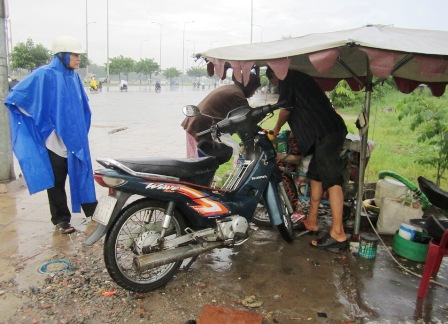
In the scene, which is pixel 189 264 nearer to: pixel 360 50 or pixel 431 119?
pixel 360 50

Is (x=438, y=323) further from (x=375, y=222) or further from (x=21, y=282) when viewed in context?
(x=21, y=282)

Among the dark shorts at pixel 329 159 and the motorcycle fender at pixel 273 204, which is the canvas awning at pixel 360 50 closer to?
the dark shorts at pixel 329 159

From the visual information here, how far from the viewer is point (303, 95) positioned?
3863mm

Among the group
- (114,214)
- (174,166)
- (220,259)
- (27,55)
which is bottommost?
(220,259)

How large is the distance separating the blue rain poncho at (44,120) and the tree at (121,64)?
57.4 m

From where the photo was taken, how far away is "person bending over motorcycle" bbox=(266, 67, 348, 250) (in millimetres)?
3875

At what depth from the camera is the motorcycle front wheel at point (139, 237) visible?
9.52 ft

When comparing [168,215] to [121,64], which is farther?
[121,64]

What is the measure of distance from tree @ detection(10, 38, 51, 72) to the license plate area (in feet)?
133

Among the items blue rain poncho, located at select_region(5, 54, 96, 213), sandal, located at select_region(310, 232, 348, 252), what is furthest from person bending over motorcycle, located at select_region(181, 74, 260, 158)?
sandal, located at select_region(310, 232, 348, 252)

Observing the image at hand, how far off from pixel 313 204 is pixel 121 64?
192 ft

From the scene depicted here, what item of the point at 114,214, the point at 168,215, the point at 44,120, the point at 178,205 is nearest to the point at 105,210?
the point at 114,214

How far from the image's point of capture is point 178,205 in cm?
318

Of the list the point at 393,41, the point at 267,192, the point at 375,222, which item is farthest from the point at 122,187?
the point at 375,222
